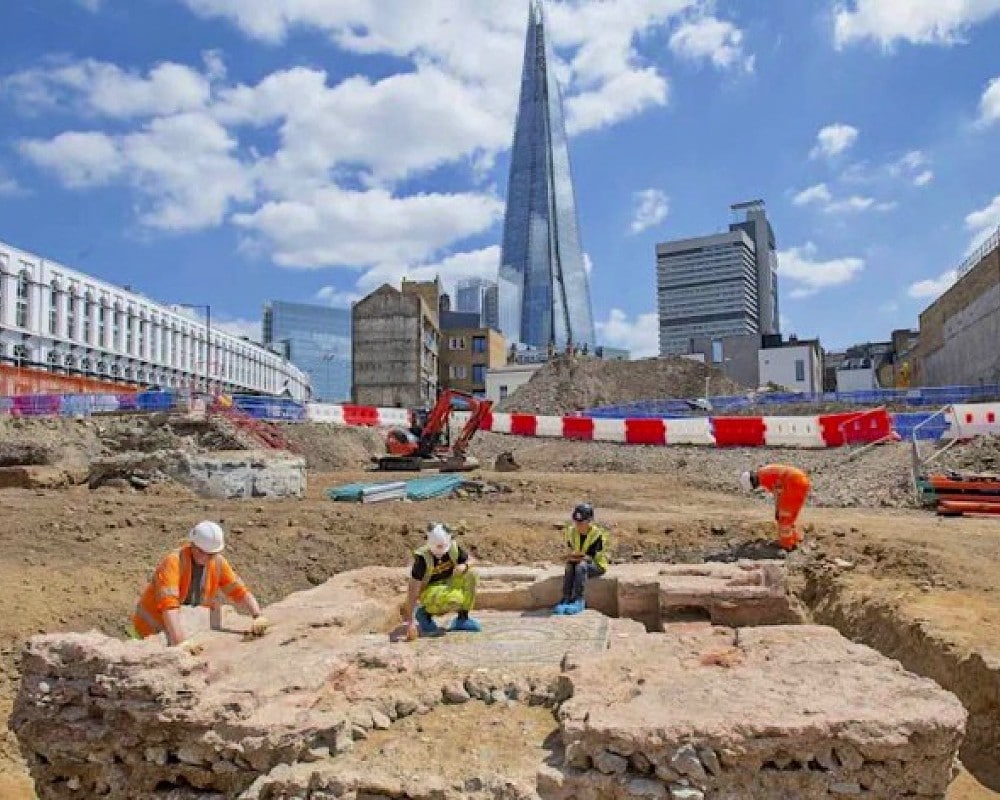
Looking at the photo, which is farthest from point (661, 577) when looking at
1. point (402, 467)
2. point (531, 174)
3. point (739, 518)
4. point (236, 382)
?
point (531, 174)

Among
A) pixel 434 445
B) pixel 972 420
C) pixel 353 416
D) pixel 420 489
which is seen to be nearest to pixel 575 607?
pixel 420 489

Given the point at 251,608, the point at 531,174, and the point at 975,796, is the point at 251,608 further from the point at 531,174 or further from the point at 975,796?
the point at 531,174

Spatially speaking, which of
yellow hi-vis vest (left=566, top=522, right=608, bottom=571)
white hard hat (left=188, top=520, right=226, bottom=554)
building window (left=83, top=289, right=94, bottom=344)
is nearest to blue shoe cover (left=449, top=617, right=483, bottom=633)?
yellow hi-vis vest (left=566, top=522, right=608, bottom=571)

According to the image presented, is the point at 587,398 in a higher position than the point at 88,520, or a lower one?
higher

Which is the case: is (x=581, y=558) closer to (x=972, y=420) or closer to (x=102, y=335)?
(x=972, y=420)

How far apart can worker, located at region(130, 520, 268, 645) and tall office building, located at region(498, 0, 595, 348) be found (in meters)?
111

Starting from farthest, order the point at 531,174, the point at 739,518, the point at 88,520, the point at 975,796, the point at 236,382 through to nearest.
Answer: the point at 531,174 < the point at 236,382 < the point at 739,518 < the point at 88,520 < the point at 975,796

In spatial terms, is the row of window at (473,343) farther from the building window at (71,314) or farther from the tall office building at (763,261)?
the tall office building at (763,261)

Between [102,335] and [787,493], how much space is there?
161 ft

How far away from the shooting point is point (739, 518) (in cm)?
1398

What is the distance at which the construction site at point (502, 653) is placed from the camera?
4102mm

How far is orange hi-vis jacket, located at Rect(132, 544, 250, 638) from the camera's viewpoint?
571 centimetres

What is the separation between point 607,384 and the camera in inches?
1597

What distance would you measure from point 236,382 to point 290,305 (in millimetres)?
59529
